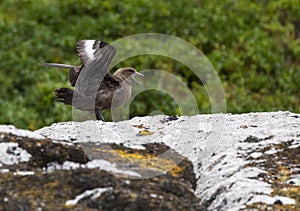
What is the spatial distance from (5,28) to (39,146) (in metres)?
13.6

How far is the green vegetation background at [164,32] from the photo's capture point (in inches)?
552

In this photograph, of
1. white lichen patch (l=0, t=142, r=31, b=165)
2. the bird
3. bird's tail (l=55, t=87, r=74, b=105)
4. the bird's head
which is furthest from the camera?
the bird's head

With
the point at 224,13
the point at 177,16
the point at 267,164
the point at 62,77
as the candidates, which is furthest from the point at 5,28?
the point at 267,164

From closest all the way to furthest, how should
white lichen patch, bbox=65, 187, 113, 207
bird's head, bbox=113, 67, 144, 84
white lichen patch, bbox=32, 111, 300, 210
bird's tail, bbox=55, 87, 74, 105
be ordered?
white lichen patch, bbox=65, 187, 113, 207 < white lichen patch, bbox=32, 111, 300, 210 < bird's tail, bbox=55, 87, 74, 105 < bird's head, bbox=113, 67, 144, 84

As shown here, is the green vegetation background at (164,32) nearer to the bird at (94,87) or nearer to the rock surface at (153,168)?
the bird at (94,87)

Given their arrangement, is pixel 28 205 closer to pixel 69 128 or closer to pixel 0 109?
pixel 69 128

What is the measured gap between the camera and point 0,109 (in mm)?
13812

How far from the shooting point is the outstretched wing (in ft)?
19.0

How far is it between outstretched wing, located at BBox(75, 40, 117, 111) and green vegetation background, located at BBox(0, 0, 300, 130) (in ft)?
22.9

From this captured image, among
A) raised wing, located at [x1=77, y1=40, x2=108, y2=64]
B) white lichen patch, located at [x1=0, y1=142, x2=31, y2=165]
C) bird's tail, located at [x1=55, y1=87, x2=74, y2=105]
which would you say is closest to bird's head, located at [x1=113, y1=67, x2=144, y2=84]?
bird's tail, located at [x1=55, y1=87, x2=74, y2=105]

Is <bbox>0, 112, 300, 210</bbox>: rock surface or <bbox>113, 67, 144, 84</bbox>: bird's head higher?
<bbox>0, 112, 300, 210</bbox>: rock surface

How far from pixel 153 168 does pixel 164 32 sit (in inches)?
514

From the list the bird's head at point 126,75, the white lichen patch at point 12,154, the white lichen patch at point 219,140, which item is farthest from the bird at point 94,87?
the white lichen patch at point 12,154

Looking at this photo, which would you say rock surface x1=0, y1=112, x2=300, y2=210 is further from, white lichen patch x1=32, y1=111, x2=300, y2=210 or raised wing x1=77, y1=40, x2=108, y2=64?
raised wing x1=77, y1=40, x2=108, y2=64
